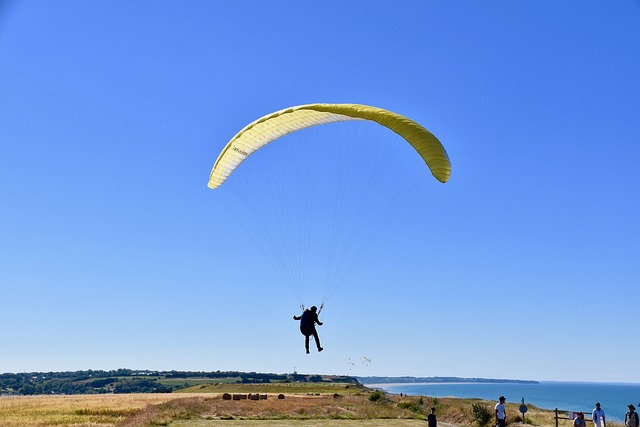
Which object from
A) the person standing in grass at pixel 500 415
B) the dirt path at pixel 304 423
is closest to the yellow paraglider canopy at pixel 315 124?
the person standing in grass at pixel 500 415

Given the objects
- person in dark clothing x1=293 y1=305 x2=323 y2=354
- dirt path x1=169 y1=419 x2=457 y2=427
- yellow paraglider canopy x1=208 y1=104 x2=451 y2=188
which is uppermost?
yellow paraglider canopy x1=208 y1=104 x2=451 y2=188

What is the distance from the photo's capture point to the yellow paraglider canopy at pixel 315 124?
16453mm

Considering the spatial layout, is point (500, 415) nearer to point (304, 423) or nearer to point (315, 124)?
point (315, 124)

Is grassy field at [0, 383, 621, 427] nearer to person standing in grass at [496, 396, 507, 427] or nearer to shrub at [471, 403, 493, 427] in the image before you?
shrub at [471, 403, 493, 427]

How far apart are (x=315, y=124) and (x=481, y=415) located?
643 inches

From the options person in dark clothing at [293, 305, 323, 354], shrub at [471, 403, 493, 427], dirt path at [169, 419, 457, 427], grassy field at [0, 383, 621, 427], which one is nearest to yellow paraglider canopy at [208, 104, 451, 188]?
person in dark clothing at [293, 305, 323, 354]

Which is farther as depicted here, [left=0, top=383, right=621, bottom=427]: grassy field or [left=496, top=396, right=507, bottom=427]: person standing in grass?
[left=0, top=383, right=621, bottom=427]: grassy field

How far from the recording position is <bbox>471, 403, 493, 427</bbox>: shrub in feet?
92.2

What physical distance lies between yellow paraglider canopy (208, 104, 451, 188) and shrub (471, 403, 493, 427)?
15.2 meters

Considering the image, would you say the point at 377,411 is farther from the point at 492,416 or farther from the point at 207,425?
the point at 207,425

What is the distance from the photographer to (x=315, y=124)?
18594 mm

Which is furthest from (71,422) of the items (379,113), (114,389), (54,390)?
(54,390)

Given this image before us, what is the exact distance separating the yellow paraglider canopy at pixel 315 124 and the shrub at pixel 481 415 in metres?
15.2

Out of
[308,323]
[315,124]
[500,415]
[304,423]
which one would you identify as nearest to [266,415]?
[304,423]
